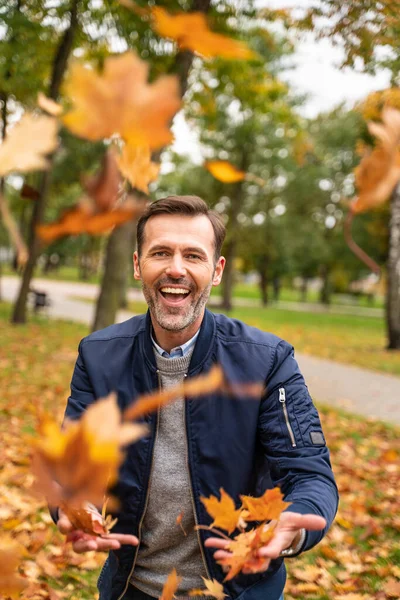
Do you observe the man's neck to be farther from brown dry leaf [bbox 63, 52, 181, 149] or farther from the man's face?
brown dry leaf [bbox 63, 52, 181, 149]

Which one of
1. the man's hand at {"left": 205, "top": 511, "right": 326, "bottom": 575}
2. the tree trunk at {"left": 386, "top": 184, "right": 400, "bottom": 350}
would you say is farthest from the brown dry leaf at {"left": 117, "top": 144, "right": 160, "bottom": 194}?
the tree trunk at {"left": 386, "top": 184, "right": 400, "bottom": 350}

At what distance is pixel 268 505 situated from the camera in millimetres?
1142

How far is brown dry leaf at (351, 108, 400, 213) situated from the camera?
21.9 inches

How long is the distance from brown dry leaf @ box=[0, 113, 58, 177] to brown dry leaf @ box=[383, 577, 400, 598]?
3247 millimetres

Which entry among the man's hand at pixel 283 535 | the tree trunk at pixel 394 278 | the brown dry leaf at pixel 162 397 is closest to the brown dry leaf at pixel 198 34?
the brown dry leaf at pixel 162 397

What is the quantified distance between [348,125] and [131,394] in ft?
79.5

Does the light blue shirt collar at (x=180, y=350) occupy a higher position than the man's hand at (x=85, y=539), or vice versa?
the light blue shirt collar at (x=180, y=350)

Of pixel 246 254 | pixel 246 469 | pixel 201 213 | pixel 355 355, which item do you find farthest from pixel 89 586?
pixel 246 254

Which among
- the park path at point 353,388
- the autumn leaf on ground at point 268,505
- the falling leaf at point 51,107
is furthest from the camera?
the park path at point 353,388

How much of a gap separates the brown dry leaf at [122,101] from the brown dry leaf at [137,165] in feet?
0.28

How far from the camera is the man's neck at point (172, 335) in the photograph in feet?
6.44

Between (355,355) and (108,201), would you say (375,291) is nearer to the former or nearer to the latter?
(108,201)

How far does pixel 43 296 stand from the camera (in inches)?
616

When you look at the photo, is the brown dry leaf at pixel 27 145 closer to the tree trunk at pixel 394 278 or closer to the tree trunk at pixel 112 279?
the tree trunk at pixel 112 279
